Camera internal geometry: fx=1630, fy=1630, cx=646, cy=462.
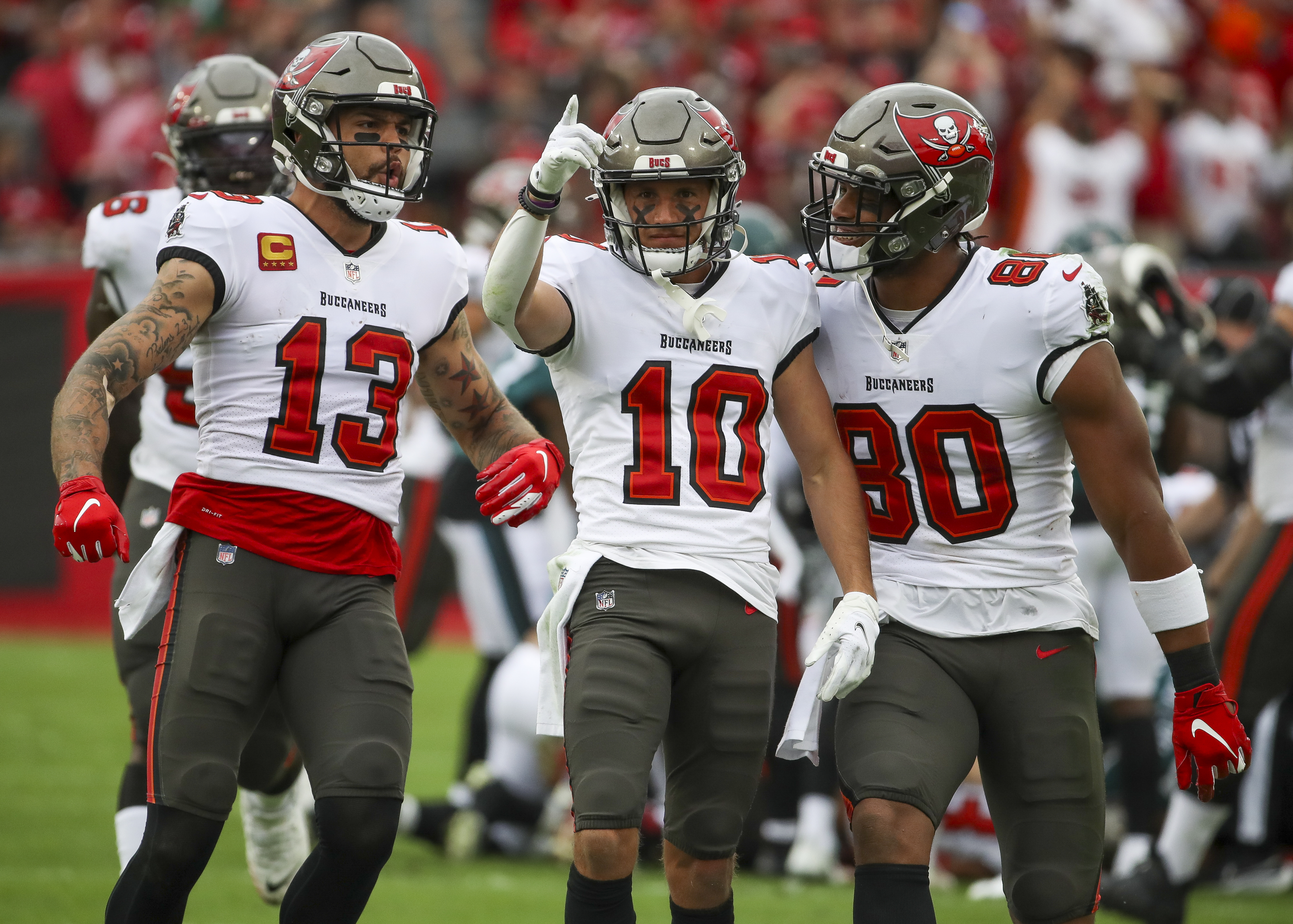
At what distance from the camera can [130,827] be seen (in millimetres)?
4266

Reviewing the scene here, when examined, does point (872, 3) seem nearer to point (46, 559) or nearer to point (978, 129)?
point (46, 559)

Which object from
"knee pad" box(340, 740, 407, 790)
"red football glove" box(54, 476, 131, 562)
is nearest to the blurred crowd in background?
"knee pad" box(340, 740, 407, 790)

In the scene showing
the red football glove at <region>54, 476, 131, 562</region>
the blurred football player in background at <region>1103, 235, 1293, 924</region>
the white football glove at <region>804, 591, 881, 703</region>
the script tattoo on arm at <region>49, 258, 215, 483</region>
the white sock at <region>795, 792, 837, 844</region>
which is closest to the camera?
the red football glove at <region>54, 476, 131, 562</region>

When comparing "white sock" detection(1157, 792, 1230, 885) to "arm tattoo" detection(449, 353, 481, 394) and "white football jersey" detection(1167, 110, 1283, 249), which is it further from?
"white football jersey" detection(1167, 110, 1283, 249)

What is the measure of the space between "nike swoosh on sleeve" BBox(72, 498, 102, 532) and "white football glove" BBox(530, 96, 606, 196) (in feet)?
3.57

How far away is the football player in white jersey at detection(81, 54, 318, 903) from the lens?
427 centimetres

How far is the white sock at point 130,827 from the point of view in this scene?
4246 mm

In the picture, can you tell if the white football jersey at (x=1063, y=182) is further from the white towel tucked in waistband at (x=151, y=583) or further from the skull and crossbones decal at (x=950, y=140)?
the white towel tucked in waistband at (x=151, y=583)

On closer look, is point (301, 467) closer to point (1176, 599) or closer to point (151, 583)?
point (151, 583)

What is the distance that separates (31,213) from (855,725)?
32.8 feet

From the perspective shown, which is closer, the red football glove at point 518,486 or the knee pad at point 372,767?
the knee pad at point 372,767

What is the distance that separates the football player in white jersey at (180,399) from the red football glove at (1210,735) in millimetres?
2258

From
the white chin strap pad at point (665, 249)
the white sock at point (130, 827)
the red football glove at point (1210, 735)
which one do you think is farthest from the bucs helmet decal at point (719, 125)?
the white sock at point (130, 827)

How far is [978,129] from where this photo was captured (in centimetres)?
369
